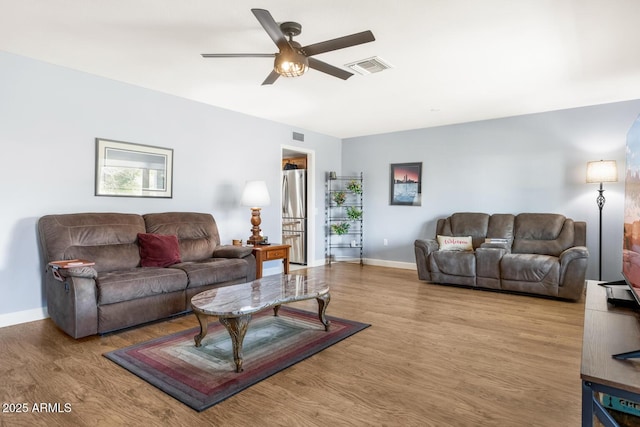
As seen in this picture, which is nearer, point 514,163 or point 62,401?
point 62,401

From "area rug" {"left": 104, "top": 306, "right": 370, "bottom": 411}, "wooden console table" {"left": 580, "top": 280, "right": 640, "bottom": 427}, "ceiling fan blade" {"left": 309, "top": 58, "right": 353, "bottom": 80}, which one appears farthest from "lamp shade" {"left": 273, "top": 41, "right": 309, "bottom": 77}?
"wooden console table" {"left": 580, "top": 280, "right": 640, "bottom": 427}

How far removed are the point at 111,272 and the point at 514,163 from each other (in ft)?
17.9

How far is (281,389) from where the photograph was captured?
82.7 inches

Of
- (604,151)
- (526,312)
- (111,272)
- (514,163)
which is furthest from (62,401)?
(604,151)

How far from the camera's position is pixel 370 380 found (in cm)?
221

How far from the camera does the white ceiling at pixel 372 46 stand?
248 centimetres

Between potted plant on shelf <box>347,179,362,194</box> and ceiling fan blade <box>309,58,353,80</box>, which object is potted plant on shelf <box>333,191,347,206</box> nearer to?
potted plant on shelf <box>347,179,362,194</box>

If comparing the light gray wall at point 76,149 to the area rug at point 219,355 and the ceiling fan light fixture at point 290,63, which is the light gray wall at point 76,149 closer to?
the area rug at point 219,355

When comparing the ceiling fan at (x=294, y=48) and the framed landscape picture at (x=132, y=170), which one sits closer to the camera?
the ceiling fan at (x=294, y=48)

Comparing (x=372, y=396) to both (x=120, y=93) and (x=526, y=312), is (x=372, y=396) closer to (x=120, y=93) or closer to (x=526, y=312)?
(x=526, y=312)

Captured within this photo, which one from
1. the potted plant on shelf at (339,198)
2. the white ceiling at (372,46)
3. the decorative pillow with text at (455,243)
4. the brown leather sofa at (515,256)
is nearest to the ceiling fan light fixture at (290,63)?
the white ceiling at (372,46)

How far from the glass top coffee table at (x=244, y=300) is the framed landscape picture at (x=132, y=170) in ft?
6.20

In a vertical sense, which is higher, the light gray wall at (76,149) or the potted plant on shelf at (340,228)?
the light gray wall at (76,149)

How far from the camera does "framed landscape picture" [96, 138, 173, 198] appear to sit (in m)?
3.78
